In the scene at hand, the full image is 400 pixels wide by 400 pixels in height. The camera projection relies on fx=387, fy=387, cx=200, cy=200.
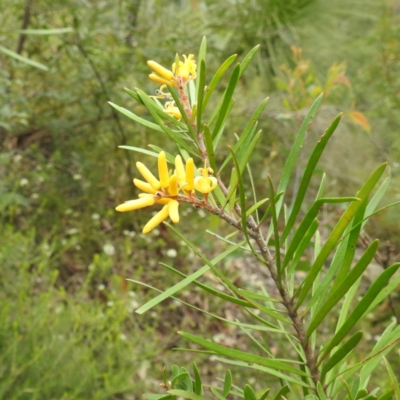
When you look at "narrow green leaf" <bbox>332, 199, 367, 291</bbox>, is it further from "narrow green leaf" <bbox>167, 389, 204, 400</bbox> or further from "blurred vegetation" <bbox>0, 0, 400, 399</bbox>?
"blurred vegetation" <bbox>0, 0, 400, 399</bbox>

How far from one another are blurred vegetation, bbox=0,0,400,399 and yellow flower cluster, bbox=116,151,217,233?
2.67ft

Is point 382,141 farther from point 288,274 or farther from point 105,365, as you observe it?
point 288,274

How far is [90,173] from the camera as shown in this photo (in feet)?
5.73

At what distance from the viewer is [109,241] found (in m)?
1.73

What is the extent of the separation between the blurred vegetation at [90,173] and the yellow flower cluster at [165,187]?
2.67 feet

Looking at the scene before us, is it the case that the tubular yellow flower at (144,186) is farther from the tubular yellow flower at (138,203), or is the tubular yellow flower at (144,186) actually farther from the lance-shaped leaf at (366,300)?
the lance-shaped leaf at (366,300)

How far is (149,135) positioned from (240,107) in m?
0.62

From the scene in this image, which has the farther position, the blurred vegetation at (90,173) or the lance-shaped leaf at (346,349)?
the blurred vegetation at (90,173)

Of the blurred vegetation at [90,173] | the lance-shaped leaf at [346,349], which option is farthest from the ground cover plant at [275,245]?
the blurred vegetation at [90,173]

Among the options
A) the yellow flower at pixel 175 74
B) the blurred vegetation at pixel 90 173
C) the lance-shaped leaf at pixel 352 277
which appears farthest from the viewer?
the blurred vegetation at pixel 90 173

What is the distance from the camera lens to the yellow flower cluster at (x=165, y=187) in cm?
22

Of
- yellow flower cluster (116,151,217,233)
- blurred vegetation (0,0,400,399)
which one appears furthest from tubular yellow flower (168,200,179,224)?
blurred vegetation (0,0,400,399)

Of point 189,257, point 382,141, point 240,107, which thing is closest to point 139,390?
point 189,257

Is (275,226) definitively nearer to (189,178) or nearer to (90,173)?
(189,178)
